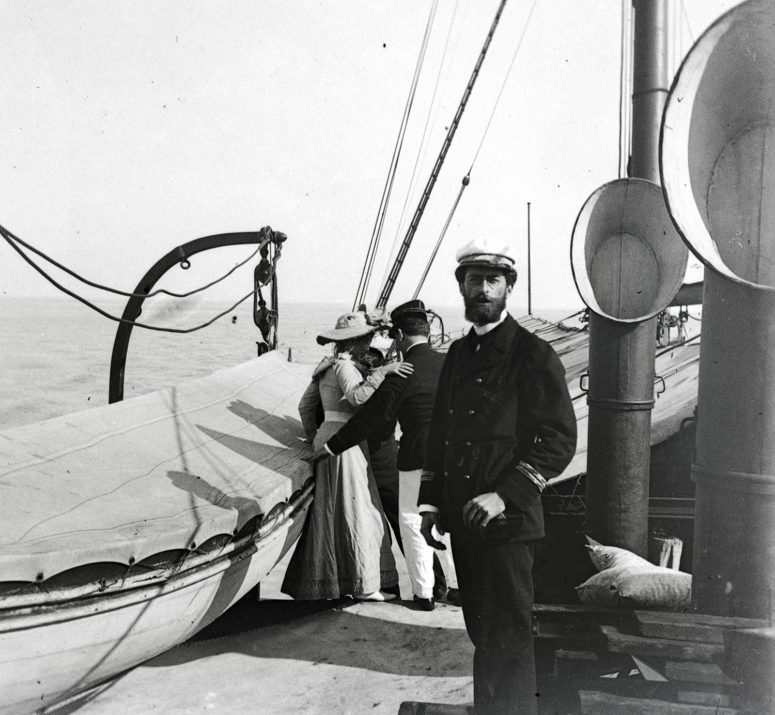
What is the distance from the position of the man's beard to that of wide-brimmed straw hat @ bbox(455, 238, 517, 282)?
11cm

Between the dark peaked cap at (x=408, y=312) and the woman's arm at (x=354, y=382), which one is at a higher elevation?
the dark peaked cap at (x=408, y=312)

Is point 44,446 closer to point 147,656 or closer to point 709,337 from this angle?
point 147,656

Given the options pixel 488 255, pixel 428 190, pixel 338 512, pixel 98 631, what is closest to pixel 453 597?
pixel 338 512

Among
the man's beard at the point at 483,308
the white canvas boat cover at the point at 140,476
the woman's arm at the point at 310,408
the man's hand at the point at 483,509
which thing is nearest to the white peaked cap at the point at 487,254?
the man's beard at the point at 483,308

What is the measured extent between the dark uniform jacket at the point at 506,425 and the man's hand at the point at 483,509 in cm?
3

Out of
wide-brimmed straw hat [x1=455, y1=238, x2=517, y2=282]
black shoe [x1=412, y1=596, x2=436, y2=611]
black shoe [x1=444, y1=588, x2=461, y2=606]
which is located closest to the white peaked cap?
wide-brimmed straw hat [x1=455, y1=238, x2=517, y2=282]

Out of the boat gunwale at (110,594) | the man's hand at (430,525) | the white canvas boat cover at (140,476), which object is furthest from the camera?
the man's hand at (430,525)

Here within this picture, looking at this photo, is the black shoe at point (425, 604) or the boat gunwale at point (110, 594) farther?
the black shoe at point (425, 604)

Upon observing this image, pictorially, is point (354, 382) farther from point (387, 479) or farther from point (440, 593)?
point (440, 593)

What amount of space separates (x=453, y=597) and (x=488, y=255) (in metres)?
2.55

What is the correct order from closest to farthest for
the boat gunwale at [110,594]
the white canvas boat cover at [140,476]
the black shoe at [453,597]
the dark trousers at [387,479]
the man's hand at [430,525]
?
the boat gunwale at [110,594] < the white canvas boat cover at [140,476] < the man's hand at [430,525] < the black shoe at [453,597] < the dark trousers at [387,479]

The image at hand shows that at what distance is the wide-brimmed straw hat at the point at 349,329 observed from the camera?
154 inches

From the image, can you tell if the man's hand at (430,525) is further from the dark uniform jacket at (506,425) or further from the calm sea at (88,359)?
the calm sea at (88,359)

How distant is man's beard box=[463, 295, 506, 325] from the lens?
94.9 inches
